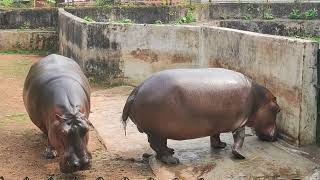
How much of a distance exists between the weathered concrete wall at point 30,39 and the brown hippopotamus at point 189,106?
35.1ft

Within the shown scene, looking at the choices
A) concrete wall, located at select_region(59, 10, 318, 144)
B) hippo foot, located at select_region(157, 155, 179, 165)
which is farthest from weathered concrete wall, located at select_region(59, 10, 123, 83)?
hippo foot, located at select_region(157, 155, 179, 165)

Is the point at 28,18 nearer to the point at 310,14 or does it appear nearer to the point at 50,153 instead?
the point at 310,14

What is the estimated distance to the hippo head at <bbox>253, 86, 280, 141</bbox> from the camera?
277 inches

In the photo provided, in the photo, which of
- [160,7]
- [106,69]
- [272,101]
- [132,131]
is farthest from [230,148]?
[160,7]

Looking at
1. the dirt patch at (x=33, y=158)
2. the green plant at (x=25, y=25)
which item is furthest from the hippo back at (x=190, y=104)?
the green plant at (x=25, y=25)

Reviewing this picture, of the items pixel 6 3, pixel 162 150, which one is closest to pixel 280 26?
pixel 6 3

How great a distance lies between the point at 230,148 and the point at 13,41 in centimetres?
1158

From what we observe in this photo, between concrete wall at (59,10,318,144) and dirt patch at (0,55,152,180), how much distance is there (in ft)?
7.76

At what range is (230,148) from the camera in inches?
279

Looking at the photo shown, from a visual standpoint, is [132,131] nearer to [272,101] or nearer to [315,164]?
[272,101]

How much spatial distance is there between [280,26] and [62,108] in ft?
45.4

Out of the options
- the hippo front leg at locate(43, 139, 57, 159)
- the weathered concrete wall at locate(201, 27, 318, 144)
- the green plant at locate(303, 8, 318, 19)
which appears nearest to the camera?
the hippo front leg at locate(43, 139, 57, 159)

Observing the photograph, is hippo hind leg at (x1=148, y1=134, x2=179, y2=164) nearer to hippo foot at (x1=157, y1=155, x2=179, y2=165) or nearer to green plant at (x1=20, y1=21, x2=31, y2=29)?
hippo foot at (x1=157, y1=155, x2=179, y2=165)

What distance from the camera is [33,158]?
22.3ft
